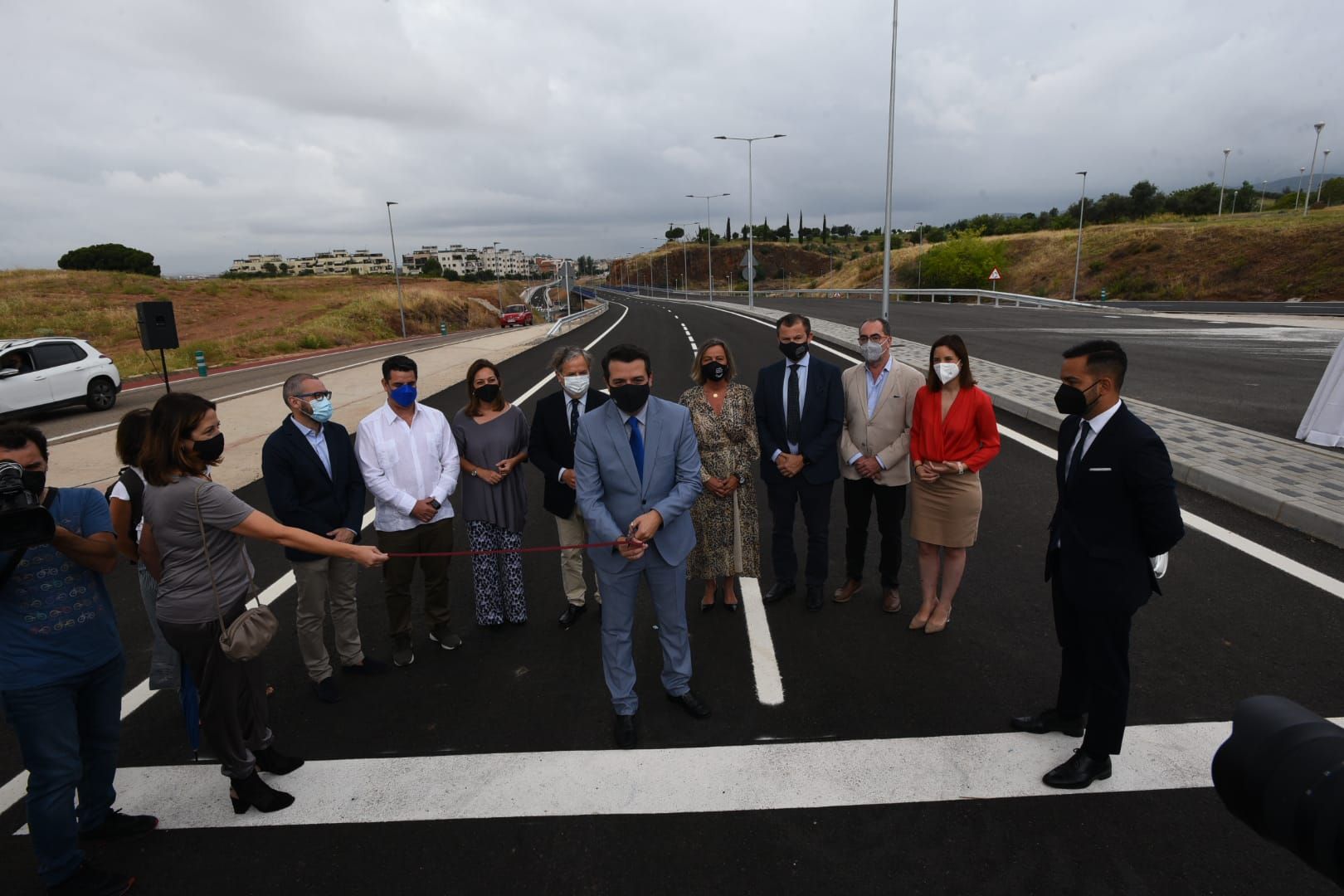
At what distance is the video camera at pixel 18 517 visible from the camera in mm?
2371

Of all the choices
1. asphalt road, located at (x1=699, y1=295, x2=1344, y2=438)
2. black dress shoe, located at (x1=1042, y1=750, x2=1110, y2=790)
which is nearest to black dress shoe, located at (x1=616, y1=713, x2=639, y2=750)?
black dress shoe, located at (x1=1042, y1=750, x2=1110, y2=790)

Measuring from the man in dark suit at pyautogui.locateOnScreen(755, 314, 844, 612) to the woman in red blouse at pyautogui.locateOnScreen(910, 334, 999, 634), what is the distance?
→ 608mm

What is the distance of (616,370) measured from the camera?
3529mm

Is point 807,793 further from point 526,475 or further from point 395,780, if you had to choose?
point 526,475

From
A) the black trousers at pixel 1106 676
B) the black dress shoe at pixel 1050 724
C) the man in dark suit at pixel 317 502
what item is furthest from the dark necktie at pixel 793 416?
the man in dark suit at pixel 317 502

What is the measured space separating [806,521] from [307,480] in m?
3.32

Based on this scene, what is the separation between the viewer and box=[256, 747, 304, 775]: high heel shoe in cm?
338

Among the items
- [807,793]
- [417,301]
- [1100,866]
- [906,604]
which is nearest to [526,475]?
[906,604]

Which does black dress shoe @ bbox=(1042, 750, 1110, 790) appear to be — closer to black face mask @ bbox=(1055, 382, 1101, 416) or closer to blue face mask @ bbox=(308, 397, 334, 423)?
black face mask @ bbox=(1055, 382, 1101, 416)

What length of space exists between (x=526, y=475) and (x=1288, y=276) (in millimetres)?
49301

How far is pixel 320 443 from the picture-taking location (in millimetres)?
4137

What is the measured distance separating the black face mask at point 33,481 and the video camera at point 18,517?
0.11 metres

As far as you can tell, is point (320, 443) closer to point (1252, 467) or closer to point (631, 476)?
point (631, 476)

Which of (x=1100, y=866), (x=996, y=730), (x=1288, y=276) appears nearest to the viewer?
(x=1100, y=866)
